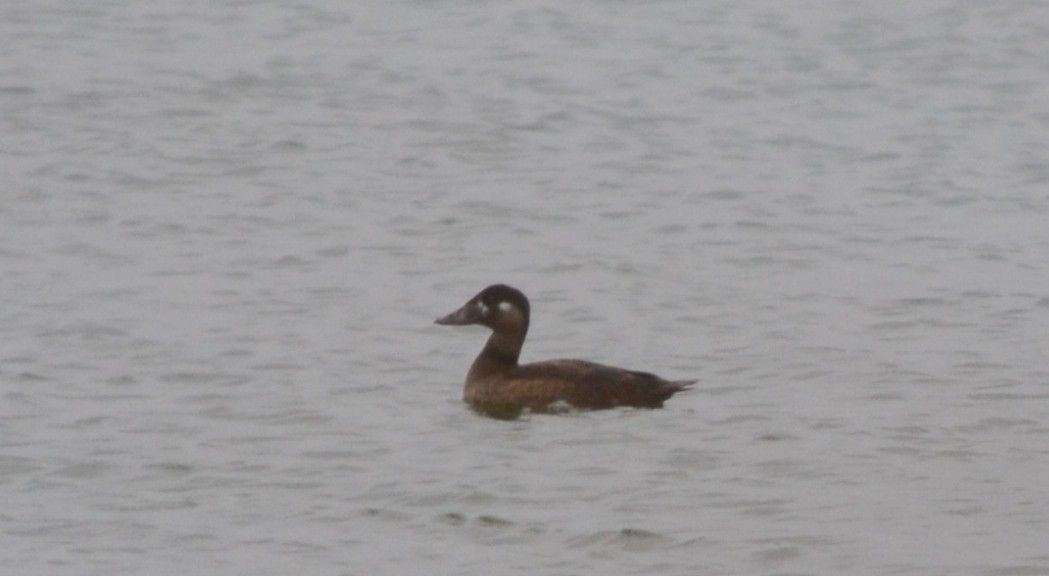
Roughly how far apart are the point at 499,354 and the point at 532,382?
37 centimetres

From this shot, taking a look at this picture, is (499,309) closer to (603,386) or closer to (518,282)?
(603,386)

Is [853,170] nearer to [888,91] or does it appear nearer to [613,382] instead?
[888,91]

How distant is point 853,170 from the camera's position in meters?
19.0

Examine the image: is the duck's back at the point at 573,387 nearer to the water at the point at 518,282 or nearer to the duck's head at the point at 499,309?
the water at the point at 518,282

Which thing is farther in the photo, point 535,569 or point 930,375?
point 930,375

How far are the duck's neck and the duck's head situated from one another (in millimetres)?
58

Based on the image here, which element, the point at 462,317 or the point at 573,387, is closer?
the point at 573,387

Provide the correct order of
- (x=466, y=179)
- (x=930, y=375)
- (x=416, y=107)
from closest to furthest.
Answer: (x=930, y=375) → (x=466, y=179) → (x=416, y=107)

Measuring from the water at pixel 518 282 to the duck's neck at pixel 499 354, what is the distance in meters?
0.28

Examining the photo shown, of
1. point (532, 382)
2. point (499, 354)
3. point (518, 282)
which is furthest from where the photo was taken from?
point (518, 282)

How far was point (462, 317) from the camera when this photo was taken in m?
13.1

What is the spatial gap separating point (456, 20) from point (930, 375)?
14.1 m

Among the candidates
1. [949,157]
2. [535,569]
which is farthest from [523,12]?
[535,569]

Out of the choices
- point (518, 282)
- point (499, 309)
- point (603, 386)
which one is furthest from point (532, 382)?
point (518, 282)
